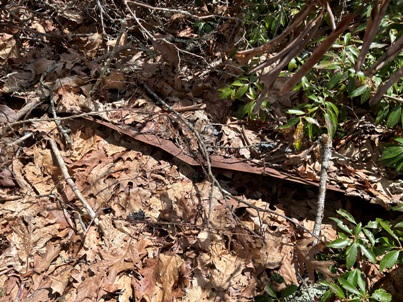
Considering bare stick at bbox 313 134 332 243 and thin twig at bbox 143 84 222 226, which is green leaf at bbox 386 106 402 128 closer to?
bare stick at bbox 313 134 332 243

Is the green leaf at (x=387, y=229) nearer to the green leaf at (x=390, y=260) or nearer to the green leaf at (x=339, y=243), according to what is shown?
the green leaf at (x=390, y=260)

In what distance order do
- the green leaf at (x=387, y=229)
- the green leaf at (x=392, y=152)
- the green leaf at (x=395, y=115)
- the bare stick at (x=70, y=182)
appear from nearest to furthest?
the green leaf at (x=387, y=229) → the green leaf at (x=392, y=152) → the green leaf at (x=395, y=115) → the bare stick at (x=70, y=182)

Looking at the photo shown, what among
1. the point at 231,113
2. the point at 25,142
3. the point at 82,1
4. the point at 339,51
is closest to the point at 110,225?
the point at 25,142

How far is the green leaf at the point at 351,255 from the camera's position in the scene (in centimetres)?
212

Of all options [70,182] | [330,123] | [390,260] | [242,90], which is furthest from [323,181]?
[70,182]

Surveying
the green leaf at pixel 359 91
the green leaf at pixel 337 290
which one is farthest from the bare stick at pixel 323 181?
the green leaf at pixel 337 290

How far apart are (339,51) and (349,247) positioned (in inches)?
60.8

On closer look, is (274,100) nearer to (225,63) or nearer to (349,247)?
(225,63)

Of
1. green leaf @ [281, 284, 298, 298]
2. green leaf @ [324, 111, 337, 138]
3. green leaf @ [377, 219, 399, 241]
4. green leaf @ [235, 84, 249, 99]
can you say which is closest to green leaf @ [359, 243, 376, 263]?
green leaf @ [377, 219, 399, 241]

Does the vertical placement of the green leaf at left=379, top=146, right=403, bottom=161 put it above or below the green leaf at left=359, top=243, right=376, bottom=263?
above

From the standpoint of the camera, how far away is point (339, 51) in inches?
114

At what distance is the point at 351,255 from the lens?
2135 mm

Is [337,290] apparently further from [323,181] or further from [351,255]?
[323,181]

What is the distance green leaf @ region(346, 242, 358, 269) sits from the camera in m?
2.12
